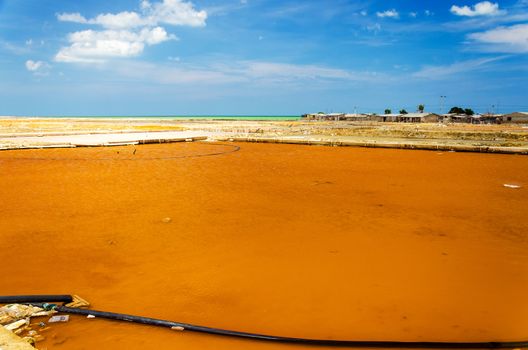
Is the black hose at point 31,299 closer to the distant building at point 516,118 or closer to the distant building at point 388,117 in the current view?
the distant building at point 516,118

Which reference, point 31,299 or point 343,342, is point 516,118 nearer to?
point 343,342

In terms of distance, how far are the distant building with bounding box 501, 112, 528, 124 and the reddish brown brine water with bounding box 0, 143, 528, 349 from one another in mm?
57505

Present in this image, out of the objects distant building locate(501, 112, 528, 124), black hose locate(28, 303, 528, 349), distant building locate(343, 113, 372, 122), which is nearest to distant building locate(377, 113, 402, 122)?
distant building locate(343, 113, 372, 122)

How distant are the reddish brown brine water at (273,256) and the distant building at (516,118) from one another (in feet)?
189

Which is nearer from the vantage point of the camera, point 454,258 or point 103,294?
point 103,294

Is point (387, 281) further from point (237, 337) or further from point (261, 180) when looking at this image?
point (261, 180)

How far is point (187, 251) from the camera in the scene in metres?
4.27

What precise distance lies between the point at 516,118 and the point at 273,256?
214 ft

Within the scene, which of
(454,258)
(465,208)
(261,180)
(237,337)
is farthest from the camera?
(261,180)

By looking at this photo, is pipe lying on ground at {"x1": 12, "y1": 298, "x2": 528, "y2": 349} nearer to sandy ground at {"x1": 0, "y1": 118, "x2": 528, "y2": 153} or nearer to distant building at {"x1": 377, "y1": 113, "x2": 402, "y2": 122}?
sandy ground at {"x1": 0, "y1": 118, "x2": 528, "y2": 153}

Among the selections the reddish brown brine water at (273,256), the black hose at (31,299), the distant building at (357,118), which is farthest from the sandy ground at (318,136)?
the distant building at (357,118)

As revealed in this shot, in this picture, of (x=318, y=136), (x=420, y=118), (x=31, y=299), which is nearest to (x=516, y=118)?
(x=420, y=118)

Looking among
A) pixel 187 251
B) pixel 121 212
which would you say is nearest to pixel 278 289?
pixel 187 251

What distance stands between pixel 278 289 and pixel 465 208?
A: 4.43 meters
